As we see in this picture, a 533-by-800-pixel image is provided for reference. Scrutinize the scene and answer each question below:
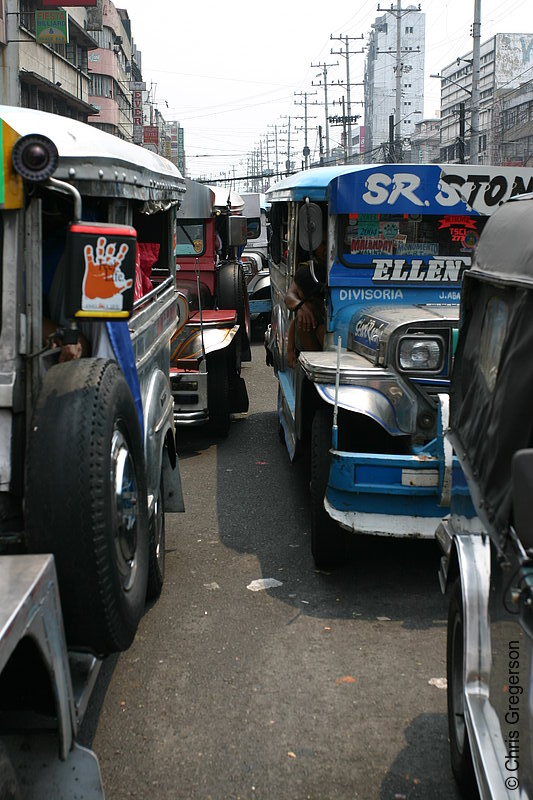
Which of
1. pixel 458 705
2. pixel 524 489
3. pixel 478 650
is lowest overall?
pixel 458 705

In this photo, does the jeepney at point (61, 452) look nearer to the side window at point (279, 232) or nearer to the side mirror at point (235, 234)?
the side window at point (279, 232)

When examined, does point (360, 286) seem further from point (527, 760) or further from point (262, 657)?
point (527, 760)

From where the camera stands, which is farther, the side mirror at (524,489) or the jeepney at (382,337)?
the jeepney at (382,337)

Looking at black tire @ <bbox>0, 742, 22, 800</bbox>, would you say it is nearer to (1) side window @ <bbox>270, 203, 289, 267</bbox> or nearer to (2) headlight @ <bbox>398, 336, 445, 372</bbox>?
(2) headlight @ <bbox>398, 336, 445, 372</bbox>

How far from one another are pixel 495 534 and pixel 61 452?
1337 millimetres

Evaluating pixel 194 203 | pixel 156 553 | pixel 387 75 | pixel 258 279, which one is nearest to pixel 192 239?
pixel 194 203

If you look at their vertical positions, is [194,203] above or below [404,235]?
above

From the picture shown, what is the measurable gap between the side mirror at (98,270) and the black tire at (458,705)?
1548 mm

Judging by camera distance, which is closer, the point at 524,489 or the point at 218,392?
the point at 524,489

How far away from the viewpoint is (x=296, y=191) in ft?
23.0

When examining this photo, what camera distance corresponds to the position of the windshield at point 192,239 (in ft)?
35.0

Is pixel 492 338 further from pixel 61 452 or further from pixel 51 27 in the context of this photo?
pixel 51 27

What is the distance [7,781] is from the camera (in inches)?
88.5

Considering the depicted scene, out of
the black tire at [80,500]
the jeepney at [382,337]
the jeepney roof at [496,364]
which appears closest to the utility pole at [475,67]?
the jeepney at [382,337]
